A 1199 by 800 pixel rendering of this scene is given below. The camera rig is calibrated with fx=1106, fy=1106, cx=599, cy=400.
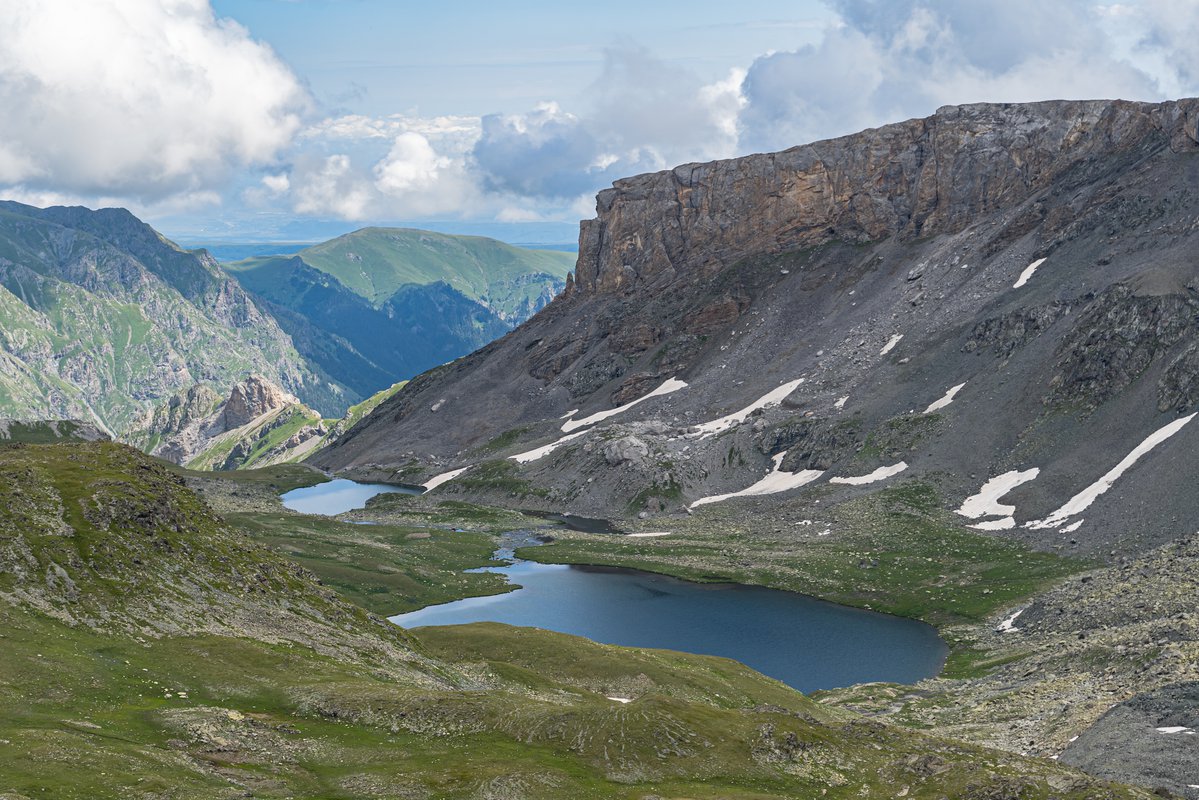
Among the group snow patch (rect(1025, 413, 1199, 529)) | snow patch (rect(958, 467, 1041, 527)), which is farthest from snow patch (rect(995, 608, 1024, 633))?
snow patch (rect(958, 467, 1041, 527))

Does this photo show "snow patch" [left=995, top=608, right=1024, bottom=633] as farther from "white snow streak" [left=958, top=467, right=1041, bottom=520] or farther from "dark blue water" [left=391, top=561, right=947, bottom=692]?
"white snow streak" [left=958, top=467, right=1041, bottom=520]

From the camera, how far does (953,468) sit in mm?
175500

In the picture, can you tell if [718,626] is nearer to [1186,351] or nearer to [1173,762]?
[1173,762]

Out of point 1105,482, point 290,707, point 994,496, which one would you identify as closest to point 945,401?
point 994,496

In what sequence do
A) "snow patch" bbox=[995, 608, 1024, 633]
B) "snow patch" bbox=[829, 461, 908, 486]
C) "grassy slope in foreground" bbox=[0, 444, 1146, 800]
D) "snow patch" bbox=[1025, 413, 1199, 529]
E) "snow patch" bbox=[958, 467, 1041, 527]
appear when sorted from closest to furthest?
"grassy slope in foreground" bbox=[0, 444, 1146, 800], "snow patch" bbox=[995, 608, 1024, 633], "snow patch" bbox=[1025, 413, 1199, 529], "snow patch" bbox=[958, 467, 1041, 527], "snow patch" bbox=[829, 461, 908, 486]

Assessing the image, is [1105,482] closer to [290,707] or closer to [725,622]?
[725,622]

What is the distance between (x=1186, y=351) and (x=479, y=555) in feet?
359

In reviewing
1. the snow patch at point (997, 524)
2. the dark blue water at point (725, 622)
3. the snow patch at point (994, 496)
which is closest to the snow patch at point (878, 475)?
the snow patch at point (994, 496)

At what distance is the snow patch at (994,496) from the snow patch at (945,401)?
2575cm

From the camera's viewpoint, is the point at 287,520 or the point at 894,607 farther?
the point at 287,520

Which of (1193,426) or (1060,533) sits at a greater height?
(1193,426)

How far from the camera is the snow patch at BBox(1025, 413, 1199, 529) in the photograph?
148 meters

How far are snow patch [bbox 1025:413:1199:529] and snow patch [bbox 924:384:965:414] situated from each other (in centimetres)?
4229

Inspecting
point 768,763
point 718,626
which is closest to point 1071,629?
point 718,626
